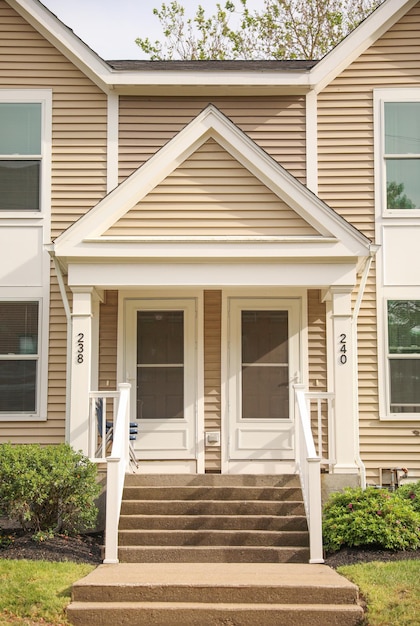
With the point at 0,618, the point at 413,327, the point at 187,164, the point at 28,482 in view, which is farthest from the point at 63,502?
the point at 413,327

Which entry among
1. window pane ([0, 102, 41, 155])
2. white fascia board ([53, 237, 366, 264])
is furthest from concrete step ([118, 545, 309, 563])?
window pane ([0, 102, 41, 155])

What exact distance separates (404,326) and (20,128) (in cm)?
608

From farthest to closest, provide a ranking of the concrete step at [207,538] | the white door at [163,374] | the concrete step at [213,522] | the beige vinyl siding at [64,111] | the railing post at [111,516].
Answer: the beige vinyl siding at [64,111] < the white door at [163,374] < the concrete step at [213,522] < the concrete step at [207,538] < the railing post at [111,516]

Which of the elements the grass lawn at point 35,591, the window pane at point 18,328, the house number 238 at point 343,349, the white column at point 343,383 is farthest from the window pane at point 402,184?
the grass lawn at point 35,591

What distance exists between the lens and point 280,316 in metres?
12.0

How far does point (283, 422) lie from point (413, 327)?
89.0 inches

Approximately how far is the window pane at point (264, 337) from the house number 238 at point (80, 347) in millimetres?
2372

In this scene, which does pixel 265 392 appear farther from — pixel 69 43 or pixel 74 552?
pixel 69 43

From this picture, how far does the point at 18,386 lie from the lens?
473 inches

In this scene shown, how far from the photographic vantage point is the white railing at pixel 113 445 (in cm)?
905

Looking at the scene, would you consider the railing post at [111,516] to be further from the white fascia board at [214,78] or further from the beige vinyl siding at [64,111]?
the white fascia board at [214,78]

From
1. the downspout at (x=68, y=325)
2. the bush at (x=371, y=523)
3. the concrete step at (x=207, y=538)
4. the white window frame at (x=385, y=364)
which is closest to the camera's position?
the bush at (x=371, y=523)

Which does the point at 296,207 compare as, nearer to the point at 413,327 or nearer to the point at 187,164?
the point at 187,164

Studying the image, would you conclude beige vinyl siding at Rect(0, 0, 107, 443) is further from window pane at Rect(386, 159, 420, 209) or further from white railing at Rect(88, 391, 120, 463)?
window pane at Rect(386, 159, 420, 209)
